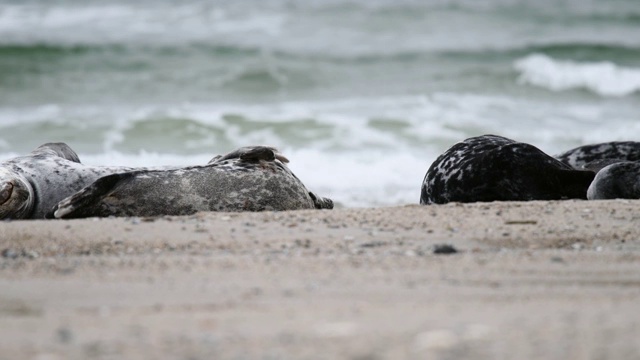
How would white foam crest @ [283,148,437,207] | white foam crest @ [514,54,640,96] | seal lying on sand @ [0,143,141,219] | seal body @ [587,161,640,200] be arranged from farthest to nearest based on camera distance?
white foam crest @ [514,54,640,96]
white foam crest @ [283,148,437,207]
seal lying on sand @ [0,143,141,219]
seal body @ [587,161,640,200]

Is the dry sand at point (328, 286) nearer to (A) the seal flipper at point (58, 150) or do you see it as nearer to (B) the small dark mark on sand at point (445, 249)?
(B) the small dark mark on sand at point (445, 249)

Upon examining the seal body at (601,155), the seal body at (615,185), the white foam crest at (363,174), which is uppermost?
the seal body at (601,155)

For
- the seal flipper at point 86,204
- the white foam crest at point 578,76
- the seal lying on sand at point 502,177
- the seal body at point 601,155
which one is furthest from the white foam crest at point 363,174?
the white foam crest at point 578,76

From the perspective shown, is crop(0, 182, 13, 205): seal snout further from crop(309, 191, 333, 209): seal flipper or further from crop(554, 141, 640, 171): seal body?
crop(554, 141, 640, 171): seal body

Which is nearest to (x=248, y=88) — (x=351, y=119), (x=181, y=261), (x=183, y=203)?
(x=351, y=119)

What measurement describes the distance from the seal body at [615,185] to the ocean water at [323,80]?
252cm

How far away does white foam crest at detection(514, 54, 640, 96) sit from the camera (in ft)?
57.8

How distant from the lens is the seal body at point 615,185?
21.5 feet

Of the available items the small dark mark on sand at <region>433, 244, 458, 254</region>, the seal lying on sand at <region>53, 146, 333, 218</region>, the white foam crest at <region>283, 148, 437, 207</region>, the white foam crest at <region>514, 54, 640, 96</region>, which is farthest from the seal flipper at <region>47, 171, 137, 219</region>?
the white foam crest at <region>514, 54, 640, 96</region>

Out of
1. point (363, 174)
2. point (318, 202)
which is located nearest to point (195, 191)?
point (318, 202)

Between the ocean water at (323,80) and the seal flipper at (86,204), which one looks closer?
the seal flipper at (86,204)

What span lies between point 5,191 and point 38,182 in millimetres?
431

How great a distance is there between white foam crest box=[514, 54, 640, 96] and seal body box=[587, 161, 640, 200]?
1110 cm

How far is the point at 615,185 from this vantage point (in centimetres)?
658
